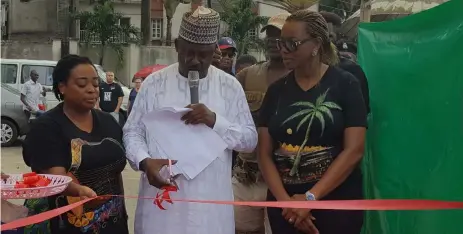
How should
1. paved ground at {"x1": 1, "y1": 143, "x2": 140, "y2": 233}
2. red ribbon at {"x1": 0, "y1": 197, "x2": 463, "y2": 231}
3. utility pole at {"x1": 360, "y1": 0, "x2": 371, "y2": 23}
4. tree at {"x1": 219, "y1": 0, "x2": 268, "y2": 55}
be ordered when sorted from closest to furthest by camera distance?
red ribbon at {"x1": 0, "y1": 197, "x2": 463, "y2": 231}
utility pole at {"x1": 360, "y1": 0, "x2": 371, "y2": 23}
paved ground at {"x1": 1, "y1": 143, "x2": 140, "y2": 233}
tree at {"x1": 219, "y1": 0, "x2": 268, "y2": 55}

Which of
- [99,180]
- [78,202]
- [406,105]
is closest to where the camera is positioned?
[78,202]

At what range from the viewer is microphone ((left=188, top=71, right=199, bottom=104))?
9.90 feet

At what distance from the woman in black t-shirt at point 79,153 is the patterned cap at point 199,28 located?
511mm

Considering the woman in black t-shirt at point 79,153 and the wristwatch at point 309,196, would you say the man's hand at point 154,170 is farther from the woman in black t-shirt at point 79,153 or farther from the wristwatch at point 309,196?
the wristwatch at point 309,196

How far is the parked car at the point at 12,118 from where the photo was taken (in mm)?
12352

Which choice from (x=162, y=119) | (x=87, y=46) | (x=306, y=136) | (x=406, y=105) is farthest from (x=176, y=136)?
(x=87, y=46)

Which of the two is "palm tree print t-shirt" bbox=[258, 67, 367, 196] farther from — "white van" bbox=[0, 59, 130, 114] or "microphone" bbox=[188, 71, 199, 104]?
"white van" bbox=[0, 59, 130, 114]

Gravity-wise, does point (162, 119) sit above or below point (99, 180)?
above

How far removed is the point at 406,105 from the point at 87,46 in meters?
24.1

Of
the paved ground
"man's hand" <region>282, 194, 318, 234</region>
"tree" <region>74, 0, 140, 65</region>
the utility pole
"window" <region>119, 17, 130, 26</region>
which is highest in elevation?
"window" <region>119, 17, 130, 26</region>

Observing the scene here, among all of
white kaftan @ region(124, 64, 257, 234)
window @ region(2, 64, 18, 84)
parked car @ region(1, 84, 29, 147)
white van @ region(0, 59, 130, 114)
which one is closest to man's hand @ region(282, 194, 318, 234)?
white kaftan @ region(124, 64, 257, 234)

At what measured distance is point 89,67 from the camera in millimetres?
3037

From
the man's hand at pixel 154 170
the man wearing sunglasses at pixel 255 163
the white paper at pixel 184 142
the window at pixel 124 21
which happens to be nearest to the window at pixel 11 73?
the man wearing sunglasses at pixel 255 163

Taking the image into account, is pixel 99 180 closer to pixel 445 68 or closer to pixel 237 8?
pixel 445 68
